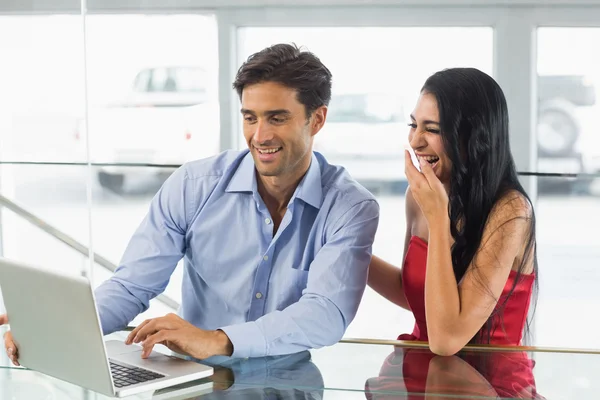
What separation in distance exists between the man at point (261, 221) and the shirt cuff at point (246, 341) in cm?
26

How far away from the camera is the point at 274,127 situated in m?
1.89

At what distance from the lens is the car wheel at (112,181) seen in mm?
3953

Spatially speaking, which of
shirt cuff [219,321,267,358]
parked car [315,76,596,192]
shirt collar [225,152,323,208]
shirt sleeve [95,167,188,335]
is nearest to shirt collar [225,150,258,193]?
shirt collar [225,152,323,208]

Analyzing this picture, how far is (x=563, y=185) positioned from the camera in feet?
11.6

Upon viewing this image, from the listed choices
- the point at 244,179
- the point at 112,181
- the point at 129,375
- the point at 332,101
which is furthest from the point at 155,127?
the point at 129,375

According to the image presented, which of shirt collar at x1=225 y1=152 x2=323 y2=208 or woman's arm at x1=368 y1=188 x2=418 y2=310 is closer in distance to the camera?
shirt collar at x1=225 y1=152 x2=323 y2=208

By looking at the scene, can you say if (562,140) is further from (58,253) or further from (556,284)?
(58,253)

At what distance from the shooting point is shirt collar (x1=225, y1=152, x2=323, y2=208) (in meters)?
1.89

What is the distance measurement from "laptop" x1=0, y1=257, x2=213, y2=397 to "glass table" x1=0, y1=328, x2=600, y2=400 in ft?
0.08

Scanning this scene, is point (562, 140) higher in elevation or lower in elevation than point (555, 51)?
lower

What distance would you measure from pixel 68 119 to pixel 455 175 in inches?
115

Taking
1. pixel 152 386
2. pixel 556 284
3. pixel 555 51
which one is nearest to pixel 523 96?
pixel 555 51

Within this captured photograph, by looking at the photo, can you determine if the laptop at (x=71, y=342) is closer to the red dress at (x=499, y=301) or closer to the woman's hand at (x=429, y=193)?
the woman's hand at (x=429, y=193)

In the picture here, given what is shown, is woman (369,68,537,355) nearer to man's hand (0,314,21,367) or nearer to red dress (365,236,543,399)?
red dress (365,236,543,399)
